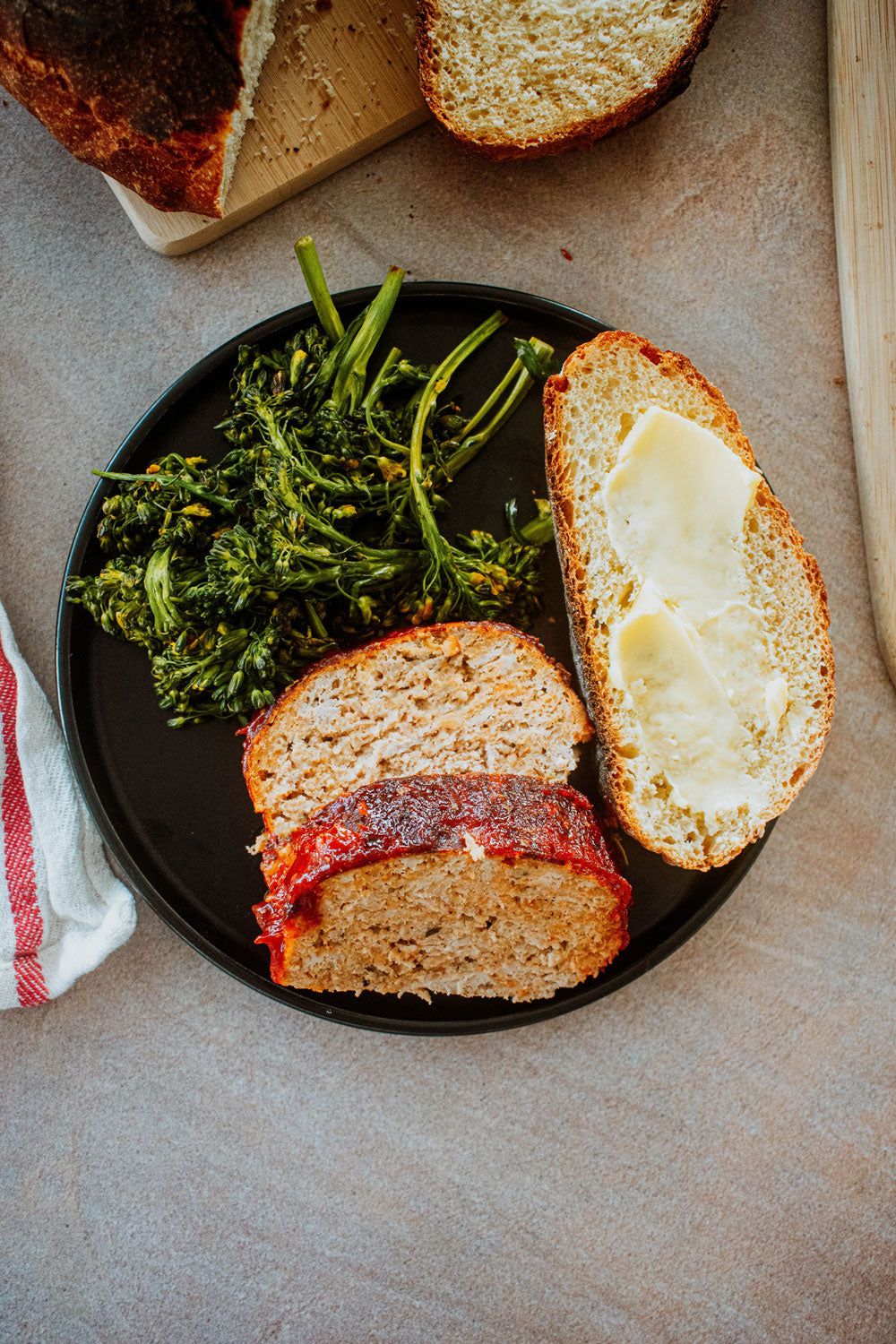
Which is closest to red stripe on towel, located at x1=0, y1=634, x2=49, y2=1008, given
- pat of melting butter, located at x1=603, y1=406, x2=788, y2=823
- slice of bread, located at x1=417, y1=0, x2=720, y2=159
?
pat of melting butter, located at x1=603, y1=406, x2=788, y2=823

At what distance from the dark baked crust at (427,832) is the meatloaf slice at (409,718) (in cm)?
13

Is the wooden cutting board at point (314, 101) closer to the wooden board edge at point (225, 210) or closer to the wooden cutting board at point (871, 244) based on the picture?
the wooden board edge at point (225, 210)

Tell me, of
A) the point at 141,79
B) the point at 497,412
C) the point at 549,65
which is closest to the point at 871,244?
the point at 549,65

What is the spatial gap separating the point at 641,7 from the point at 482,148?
0.69 m

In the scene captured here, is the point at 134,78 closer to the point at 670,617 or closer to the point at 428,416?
the point at 428,416

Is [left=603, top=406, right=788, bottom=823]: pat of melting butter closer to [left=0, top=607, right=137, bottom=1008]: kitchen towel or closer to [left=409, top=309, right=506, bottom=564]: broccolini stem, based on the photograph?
[left=409, top=309, right=506, bottom=564]: broccolini stem

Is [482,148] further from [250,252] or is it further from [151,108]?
[151,108]

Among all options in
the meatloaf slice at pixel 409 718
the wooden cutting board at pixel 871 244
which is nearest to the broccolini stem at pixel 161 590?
the meatloaf slice at pixel 409 718

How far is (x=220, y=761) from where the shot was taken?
299 centimetres

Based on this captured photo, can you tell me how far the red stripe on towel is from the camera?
3029 mm

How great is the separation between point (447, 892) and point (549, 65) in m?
2.83

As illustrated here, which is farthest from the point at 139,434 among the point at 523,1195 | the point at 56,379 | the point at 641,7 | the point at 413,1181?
the point at 523,1195

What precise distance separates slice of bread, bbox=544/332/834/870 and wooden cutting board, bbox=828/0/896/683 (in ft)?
1.88

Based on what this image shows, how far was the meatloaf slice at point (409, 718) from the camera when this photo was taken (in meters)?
2.73
